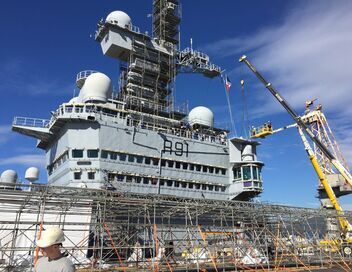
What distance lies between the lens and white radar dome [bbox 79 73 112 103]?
36.7 m

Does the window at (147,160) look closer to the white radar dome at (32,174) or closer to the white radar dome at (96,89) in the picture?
the white radar dome at (96,89)

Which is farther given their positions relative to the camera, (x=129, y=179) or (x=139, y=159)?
(x=139, y=159)

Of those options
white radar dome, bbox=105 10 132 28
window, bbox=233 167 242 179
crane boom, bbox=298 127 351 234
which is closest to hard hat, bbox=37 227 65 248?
window, bbox=233 167 242 179

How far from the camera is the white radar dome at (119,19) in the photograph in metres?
42.4

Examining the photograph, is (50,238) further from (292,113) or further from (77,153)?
(292,113)

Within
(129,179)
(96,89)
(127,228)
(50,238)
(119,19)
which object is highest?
(119,19)

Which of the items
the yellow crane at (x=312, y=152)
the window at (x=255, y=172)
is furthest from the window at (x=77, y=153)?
the yellow crane at (x=312, y=152)

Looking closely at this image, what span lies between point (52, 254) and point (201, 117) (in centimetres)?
4216

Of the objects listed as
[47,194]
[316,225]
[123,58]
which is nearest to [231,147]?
[316,225]

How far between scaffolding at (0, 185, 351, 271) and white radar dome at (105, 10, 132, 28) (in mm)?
25884

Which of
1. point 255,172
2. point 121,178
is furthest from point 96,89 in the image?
point 255,172

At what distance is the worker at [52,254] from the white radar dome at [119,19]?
41.4 metres

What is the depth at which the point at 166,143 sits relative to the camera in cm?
3853

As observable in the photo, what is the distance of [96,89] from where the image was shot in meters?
36.9
